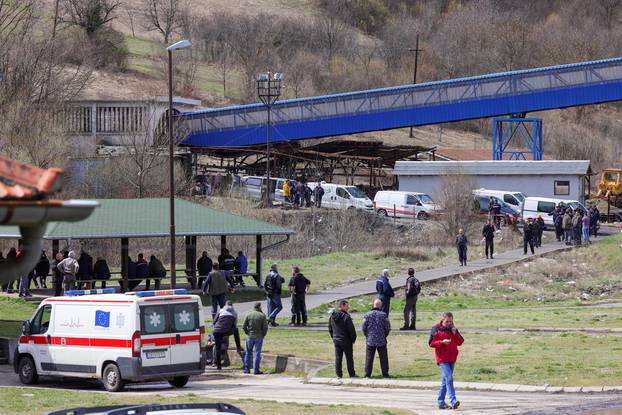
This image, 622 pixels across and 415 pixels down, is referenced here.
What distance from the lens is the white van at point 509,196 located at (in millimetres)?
58256

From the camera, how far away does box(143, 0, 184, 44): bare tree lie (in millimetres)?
117000

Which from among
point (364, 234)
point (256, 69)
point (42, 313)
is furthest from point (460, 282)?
point (256, 69)

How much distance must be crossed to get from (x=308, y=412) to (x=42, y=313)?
302 inches

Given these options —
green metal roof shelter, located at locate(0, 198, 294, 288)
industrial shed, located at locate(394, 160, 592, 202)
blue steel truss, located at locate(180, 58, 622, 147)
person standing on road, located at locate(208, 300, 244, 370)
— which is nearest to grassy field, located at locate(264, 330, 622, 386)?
person standing on road, located at locate(208, 300, 244, 370)

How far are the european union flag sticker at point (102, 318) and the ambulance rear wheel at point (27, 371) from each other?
2267 millimetres

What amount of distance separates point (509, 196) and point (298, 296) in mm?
30042

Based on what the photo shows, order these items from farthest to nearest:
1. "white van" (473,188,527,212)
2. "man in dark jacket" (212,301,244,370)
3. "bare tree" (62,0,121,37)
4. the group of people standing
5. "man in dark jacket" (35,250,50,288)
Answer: "bare tree" (62,0,121,37), the group of people standing, "white van" (473,188,527,212), "man in dark jacket" (35,250,50,288), "man in dark jacket" (212,301,244,370)

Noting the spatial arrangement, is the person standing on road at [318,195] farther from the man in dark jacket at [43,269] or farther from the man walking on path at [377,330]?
the man walking on path at [377,330]

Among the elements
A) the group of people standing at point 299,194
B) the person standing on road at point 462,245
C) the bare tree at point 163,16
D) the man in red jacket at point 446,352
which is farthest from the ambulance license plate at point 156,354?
the bare tree at point 163,16

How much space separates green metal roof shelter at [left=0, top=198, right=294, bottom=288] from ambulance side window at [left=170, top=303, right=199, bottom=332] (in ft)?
44.0

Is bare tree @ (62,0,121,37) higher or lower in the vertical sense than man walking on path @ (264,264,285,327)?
higher

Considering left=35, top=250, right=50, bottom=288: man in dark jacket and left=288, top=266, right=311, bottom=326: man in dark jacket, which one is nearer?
left=288, top=266, right=311, bottom=326: man in dark jacket

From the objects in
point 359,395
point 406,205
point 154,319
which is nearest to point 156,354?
point 154,319

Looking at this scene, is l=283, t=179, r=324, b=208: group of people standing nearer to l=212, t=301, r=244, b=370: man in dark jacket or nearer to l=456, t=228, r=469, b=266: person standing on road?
l=456, t=228, r=469, b=266: person standing on road
